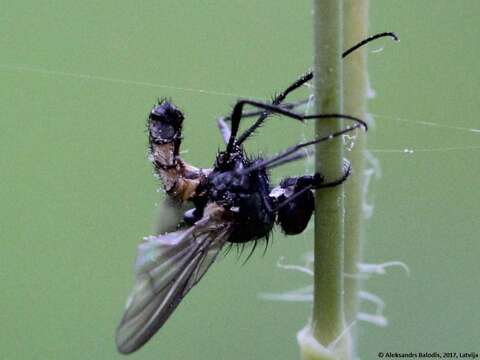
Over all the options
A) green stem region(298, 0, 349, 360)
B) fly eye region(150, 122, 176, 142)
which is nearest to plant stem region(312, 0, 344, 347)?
green stem region(298, 0, 349, 360)

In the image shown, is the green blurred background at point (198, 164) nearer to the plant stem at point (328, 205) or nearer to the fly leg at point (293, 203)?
the fly leg at point (293, 203)

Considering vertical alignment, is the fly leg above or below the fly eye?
below

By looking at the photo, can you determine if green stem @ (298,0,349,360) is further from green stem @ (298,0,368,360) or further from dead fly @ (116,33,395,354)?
dead fly @ (116,33,395,354)

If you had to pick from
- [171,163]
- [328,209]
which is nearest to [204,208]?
[171,163]

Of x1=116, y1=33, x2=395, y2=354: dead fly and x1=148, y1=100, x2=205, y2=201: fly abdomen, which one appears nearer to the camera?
x1=116, y1=33, x2=395, y2=354: dead fly

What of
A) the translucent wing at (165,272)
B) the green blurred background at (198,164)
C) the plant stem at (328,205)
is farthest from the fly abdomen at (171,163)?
the green blurred background at (198,164)
